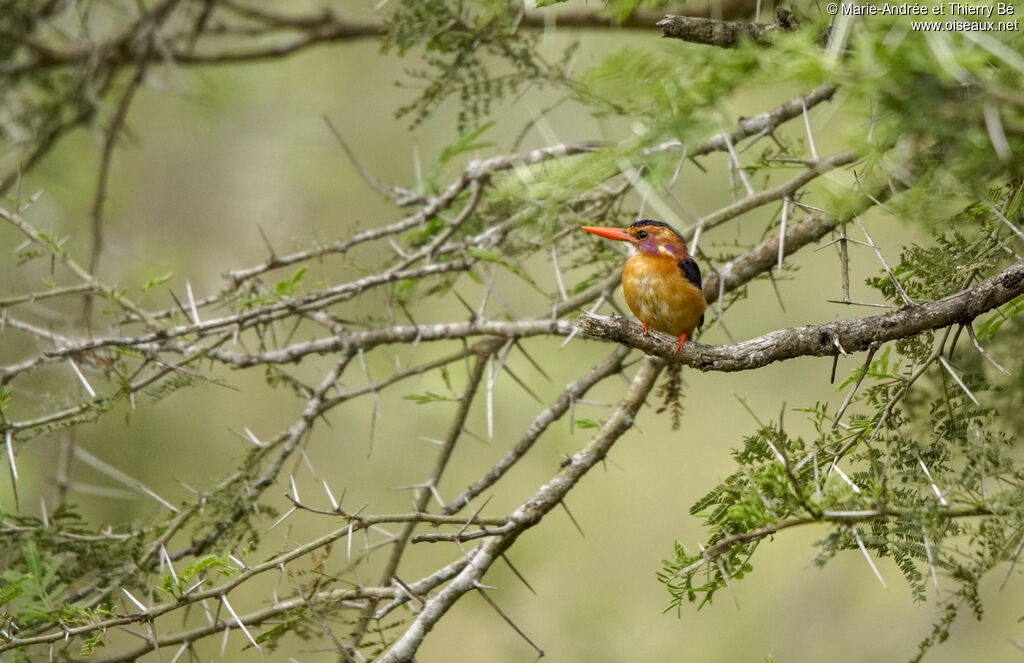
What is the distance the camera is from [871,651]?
5859mm

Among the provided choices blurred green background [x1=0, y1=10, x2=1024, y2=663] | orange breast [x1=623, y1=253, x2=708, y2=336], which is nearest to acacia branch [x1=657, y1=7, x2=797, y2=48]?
orange breast [x1=623, y1=253, x2=708, y2=336]

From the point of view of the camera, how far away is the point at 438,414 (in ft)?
24.0

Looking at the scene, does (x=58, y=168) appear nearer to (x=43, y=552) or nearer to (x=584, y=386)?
(x=43, y=552)

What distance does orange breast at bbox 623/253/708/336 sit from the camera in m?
2.87

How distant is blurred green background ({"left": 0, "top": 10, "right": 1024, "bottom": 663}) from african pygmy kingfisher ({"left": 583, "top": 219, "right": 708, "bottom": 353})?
316cm

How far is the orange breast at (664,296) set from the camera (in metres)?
2.87

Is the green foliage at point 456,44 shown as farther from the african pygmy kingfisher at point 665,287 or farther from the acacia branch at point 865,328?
the acacia branch at point 865,328

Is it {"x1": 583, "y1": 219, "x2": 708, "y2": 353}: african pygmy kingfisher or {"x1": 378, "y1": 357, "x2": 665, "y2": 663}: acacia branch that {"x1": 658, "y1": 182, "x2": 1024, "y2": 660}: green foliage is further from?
{"x1": 583, "y1": 219, "x2": 708, "y2": 353}: african pygmy kingfisher

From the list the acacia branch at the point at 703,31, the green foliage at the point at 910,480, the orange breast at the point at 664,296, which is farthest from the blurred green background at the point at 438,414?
the acacia branch at the point at 703,31

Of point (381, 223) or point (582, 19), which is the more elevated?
point (381, 223)

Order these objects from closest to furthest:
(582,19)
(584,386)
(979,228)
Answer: (979,228) → (584,386) → (582,19)

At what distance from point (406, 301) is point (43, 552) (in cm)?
160

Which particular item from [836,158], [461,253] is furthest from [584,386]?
[836,158]

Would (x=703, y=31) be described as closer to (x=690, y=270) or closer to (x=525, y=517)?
(x=690, y=270)
